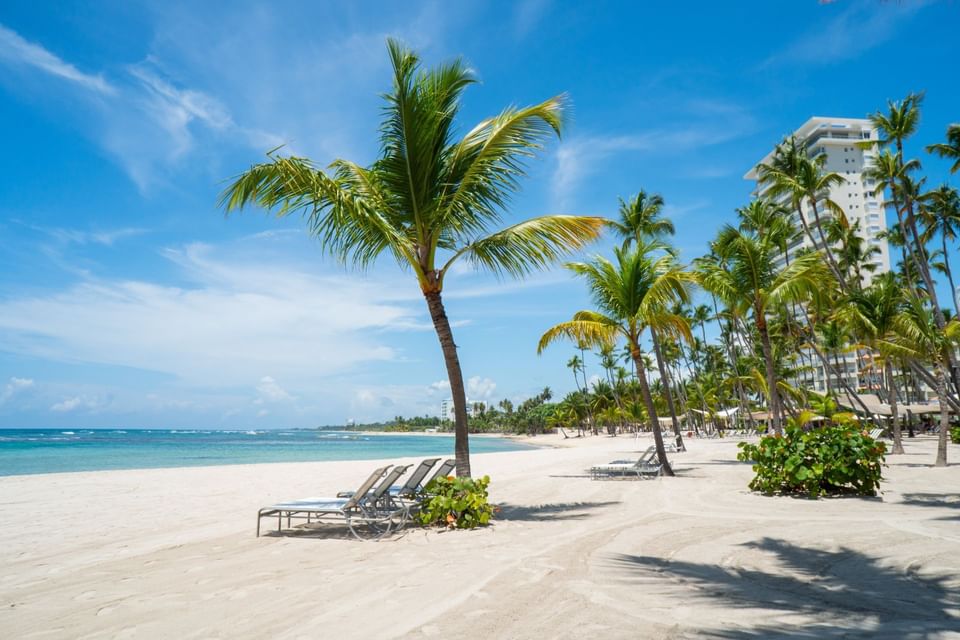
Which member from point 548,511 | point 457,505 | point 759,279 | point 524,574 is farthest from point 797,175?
point 524,574

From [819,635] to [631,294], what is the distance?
10.7m

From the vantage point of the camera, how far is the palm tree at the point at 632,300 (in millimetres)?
13539

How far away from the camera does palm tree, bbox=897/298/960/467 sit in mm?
14734

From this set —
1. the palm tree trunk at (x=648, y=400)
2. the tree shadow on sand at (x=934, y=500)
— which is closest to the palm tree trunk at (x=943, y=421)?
the tree shadow on sand at (x=934, y=500)

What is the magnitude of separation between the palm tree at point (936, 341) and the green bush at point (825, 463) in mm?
6663

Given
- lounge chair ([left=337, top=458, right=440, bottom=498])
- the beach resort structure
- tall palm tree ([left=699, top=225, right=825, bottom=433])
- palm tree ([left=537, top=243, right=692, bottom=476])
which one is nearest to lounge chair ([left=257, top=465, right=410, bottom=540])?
lounge chair ([left=337, top=458, right=440, bottom=498])

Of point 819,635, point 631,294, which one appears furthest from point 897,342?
point 819,635

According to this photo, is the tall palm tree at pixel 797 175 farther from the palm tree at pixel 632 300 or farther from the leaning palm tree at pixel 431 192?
the leaning palm tree at pixel 431 192

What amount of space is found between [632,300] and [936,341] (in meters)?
8.13

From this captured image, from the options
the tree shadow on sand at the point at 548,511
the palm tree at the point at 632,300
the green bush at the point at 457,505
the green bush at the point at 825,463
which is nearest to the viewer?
the green bush at the point at 457,505

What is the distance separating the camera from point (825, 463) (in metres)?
9.66

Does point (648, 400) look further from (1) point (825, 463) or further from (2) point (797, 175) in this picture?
(2) point (797, 175)

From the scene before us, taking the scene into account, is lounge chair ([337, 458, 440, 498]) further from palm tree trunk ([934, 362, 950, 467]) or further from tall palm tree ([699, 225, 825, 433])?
palm tree trunk ([934, 362, 950, 467])

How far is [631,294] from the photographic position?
45.2 ft
